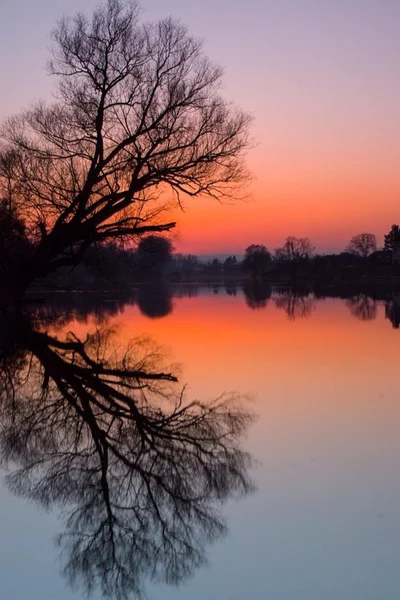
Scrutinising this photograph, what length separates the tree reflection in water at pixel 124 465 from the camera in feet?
11.8

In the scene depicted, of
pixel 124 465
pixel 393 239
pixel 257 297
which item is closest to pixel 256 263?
pixel 393 239

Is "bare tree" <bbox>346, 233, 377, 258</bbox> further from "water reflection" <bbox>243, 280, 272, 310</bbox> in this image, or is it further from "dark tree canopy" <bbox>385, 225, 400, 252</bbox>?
"water reflection" <bbox>243, 280, 272, 310</bbox>

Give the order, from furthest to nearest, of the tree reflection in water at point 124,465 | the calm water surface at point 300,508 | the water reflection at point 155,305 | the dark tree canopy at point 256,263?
1. the dark tree canopy at point 256,263
2. the water reflection at point 155,305
3. the tree reflection in water at point 124,465
4. the calm water surface at point 300,508

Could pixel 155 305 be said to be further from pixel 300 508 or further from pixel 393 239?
pixel 393 239

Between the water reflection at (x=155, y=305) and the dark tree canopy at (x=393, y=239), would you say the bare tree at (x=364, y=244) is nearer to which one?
the dark tree canopy at (x=393, y=239)

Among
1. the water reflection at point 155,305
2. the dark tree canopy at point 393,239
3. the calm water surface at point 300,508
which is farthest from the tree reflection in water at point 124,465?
the dark tree canopy at point 393,239

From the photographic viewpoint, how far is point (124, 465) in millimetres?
4945

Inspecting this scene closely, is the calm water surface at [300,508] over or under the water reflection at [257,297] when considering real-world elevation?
over

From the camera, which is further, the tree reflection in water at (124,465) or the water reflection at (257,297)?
the water reflection at (257,297)

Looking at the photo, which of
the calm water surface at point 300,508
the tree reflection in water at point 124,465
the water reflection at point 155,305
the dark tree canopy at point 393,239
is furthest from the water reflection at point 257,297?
the dark tree canopy at point 393,239

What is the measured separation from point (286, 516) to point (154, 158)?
53.3ft

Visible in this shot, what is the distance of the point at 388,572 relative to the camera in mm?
3242

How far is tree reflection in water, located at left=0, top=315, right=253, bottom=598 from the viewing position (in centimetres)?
360

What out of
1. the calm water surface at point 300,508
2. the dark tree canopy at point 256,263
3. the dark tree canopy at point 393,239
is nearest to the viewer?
the calm water surface at point 300,508
